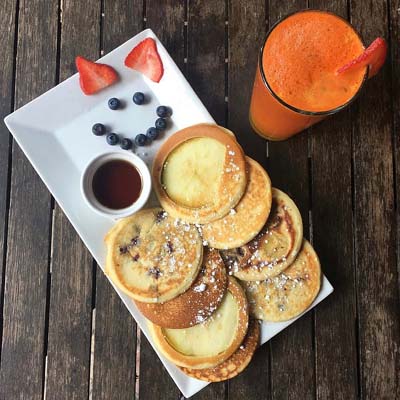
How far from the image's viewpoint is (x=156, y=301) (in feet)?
3.95

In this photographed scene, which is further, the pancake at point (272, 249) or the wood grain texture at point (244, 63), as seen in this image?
the wood grain texture at point (244, 63)

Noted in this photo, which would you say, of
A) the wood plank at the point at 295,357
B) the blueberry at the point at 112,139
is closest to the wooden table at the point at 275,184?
the wood plank at the point at 295,357

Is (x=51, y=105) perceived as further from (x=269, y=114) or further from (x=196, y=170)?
(x=269, y=114)

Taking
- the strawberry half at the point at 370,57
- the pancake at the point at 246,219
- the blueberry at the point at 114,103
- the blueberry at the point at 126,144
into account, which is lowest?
the pancake at the point at 246,219

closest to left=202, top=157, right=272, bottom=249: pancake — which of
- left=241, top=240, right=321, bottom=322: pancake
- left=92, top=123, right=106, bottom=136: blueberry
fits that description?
left=241, top=240, right=321, bottom=322: pancake

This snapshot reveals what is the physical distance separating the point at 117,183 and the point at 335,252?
549mm

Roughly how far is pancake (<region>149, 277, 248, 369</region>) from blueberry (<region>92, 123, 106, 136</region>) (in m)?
0.45

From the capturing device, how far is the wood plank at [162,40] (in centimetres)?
133

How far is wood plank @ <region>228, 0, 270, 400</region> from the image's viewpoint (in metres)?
1.32

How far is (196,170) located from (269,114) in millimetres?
202

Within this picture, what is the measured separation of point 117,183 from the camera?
4.11 ft

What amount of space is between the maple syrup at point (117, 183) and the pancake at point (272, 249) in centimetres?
25

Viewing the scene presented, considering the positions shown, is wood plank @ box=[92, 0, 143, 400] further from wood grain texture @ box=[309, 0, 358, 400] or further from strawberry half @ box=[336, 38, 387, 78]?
strawberry half @ box=[336, 38, 387, 78]

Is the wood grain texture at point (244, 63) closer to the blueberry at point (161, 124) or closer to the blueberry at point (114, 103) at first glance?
the blueberry at point (161, 124)
